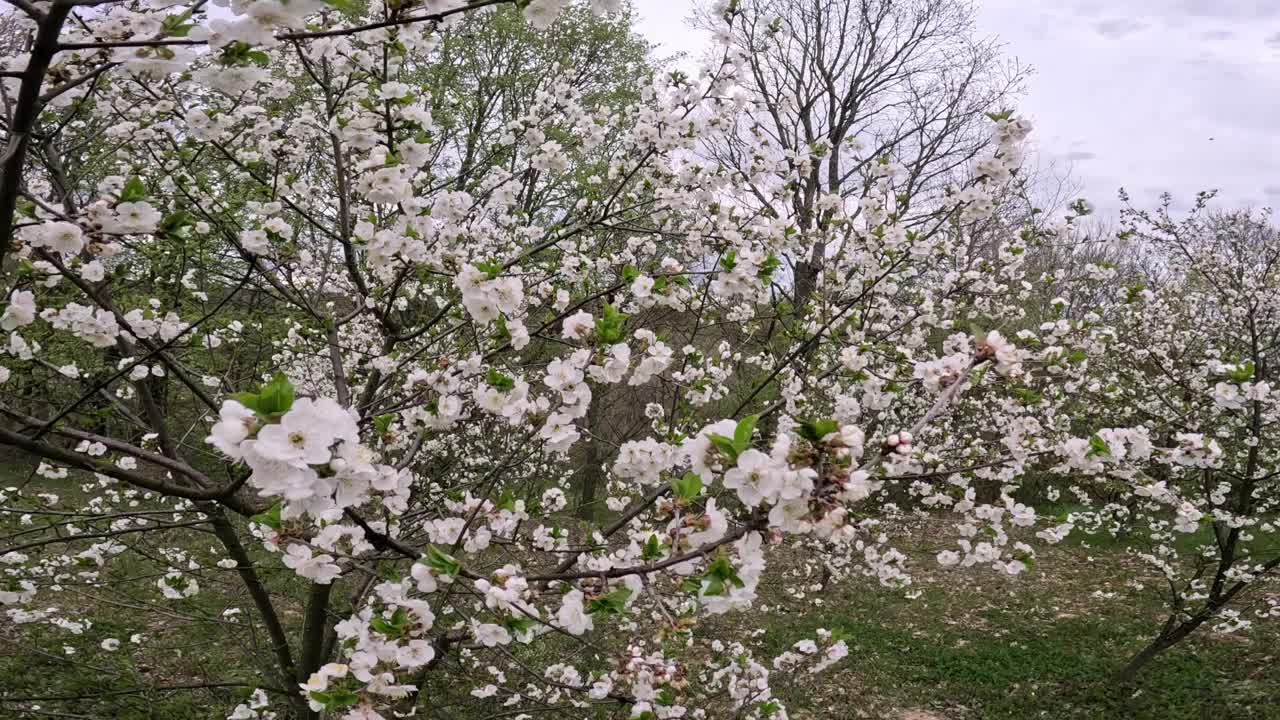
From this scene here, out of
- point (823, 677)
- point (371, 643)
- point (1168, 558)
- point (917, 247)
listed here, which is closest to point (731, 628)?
point (823, 677)

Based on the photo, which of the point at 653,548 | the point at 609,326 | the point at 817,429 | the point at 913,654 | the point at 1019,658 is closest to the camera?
the point at 817,429

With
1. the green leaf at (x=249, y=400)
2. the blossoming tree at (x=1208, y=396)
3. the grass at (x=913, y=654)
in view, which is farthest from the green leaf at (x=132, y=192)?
the blossoming tree at (x=1208, y=396)

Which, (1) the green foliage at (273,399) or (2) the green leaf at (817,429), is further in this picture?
(2) the green leaf at (817,429)

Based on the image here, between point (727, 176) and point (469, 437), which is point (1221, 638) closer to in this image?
point (727, 176)

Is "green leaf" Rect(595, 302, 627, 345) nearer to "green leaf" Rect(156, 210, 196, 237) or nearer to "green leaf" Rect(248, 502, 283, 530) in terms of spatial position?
"green leaf" Rect(248, 502, 283, 530)

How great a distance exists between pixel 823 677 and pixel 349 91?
7.26 m

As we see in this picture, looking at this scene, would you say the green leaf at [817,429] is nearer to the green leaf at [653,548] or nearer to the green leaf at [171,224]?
the green leaf at [653,548]

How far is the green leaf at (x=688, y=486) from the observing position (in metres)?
1.54

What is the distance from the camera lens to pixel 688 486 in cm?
155

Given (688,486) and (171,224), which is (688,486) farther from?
(171,224)

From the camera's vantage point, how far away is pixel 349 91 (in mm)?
3955

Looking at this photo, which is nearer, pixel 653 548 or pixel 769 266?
pixel 653 548

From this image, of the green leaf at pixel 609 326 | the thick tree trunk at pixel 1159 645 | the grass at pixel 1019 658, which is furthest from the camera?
the grass at pixel 1019 658

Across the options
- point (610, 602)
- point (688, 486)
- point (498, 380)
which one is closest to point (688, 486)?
point (688, 486)
